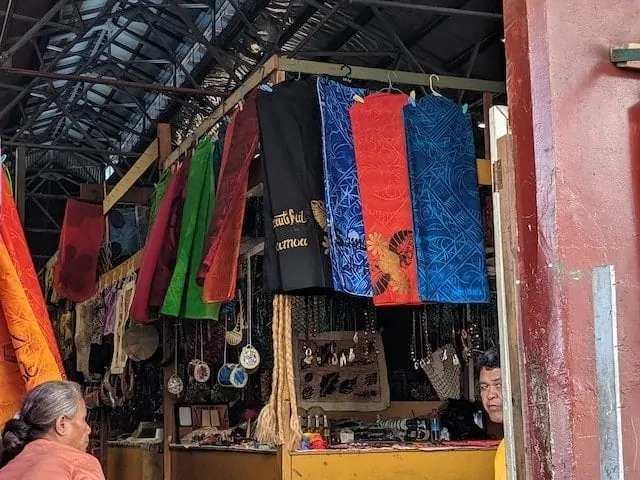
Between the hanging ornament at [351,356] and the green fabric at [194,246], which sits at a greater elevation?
the green fabric at [194,246]

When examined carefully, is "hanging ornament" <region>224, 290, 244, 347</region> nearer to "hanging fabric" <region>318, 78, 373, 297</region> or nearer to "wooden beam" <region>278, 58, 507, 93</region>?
"hanging fabric" <region>318, 78, 373, 297</region>

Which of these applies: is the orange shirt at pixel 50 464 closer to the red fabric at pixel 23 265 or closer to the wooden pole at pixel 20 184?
the red fabric at pixel 23 265

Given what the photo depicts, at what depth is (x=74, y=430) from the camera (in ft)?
9.74

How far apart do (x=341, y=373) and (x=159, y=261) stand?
133cm

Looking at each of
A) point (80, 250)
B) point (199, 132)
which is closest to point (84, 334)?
point (80, 250)

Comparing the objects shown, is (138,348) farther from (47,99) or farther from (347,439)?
(47,99)

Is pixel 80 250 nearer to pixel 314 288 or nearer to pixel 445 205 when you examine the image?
pixel 314 288

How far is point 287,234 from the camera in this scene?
415 centimetres

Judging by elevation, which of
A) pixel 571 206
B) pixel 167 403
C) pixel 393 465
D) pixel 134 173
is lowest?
pixel 393 465

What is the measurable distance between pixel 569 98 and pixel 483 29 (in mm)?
5973

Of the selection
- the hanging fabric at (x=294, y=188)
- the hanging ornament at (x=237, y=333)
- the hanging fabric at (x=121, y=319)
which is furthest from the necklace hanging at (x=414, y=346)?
the hanging fabric at (x=121, y=319)

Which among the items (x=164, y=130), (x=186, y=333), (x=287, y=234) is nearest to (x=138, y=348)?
(x=186, y=333)

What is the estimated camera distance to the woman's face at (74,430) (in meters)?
2.93

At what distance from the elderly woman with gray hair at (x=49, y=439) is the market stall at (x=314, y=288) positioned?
4.38 feet
